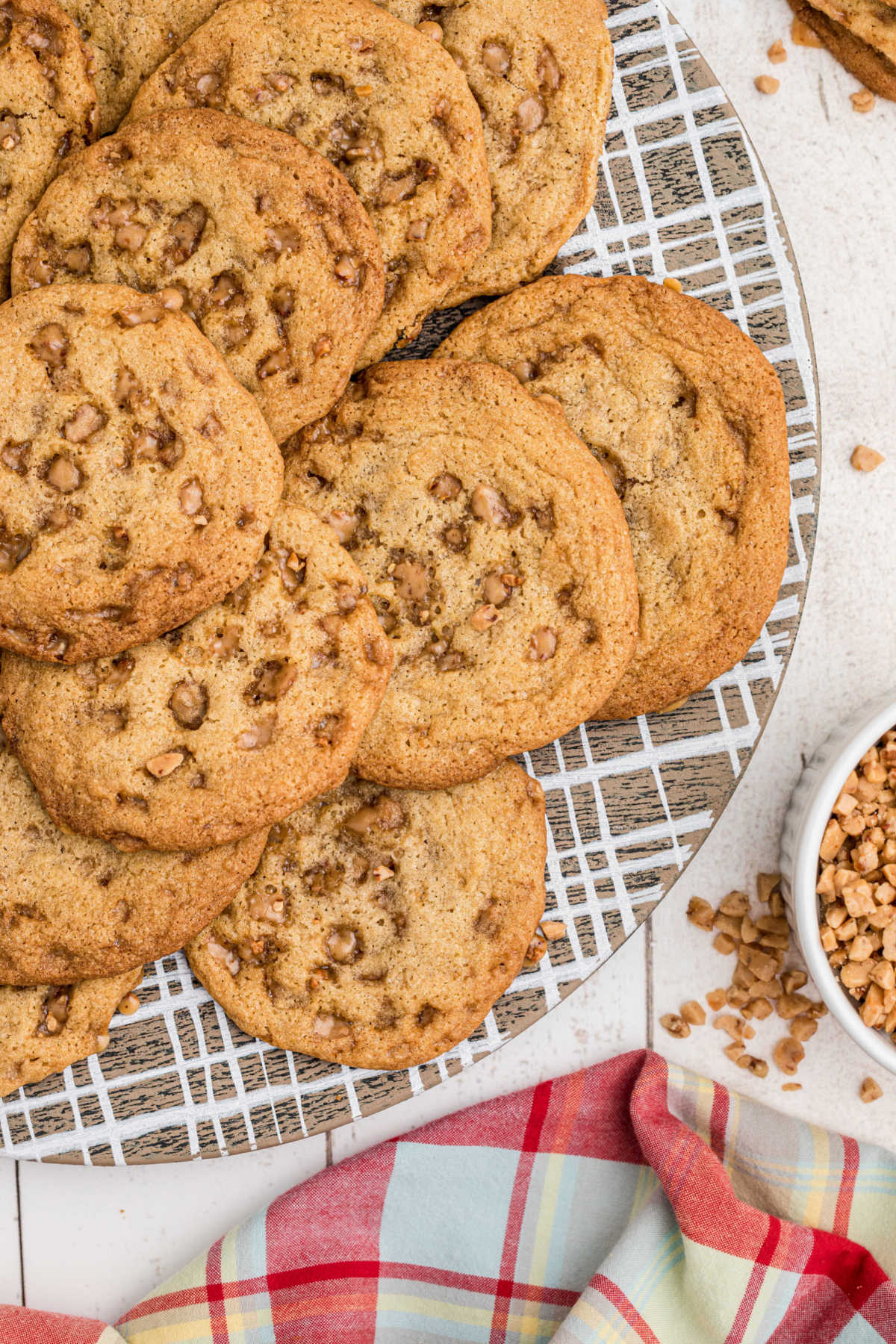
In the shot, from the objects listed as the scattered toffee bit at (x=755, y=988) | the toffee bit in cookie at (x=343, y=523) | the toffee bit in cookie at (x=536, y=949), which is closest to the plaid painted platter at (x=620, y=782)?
the toffee bit in cookie at (x=536, y=949)

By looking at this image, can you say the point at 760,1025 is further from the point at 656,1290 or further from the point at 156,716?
the point at 156,716

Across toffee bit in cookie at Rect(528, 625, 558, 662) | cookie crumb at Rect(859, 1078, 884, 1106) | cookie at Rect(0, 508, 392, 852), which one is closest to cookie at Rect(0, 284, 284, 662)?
cookie at Rect(0, 508, 392, 852)

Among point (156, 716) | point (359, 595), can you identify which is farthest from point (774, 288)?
point (156, 716)

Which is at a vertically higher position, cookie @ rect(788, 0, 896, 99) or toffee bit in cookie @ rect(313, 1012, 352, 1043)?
cookie @ rect(788, 0, 896, 99)

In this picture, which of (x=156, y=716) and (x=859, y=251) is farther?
(x=859, y=251)

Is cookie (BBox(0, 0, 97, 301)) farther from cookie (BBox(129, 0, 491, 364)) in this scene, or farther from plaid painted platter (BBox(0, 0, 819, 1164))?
plaid painted platter (BBox(0, 0, 819, 1164))

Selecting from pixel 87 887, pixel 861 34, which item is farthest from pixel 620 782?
pixel 861 34
